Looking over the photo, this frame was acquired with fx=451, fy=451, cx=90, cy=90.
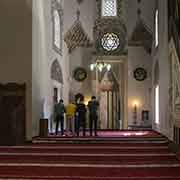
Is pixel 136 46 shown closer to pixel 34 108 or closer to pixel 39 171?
pixel 34 108

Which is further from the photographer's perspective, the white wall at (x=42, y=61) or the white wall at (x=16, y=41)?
the white wall at (x=42, y=61)

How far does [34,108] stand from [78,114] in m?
1.46

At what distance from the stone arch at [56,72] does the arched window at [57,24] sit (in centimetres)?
63

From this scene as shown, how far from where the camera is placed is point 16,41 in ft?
47.1

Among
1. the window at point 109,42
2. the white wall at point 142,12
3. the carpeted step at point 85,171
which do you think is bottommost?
the carpeted step at point 85,171

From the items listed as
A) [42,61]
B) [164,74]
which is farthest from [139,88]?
[42,61]

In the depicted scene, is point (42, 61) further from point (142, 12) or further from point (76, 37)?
point (142, 12)

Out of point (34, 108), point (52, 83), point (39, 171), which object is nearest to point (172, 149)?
point (39, 171)

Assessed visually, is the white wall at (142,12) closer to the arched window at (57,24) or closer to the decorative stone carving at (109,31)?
the decorative stone carving at (109,31)

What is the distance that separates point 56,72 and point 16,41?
5.25m

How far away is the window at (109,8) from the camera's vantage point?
76.0ft

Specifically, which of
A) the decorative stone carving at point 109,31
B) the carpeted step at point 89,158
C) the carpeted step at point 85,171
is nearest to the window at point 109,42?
the decorative stone carving at point 109,31

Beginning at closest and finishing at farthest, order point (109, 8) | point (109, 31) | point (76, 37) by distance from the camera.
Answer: point (76, 37) → point (109, 31) → point (109, 8)

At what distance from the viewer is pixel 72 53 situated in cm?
2328
